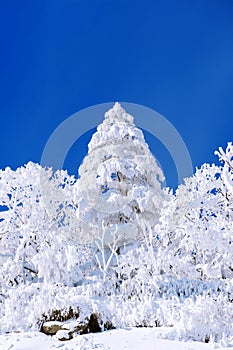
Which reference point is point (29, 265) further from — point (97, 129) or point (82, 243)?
point (97, 129)

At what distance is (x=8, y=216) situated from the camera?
17.3 m

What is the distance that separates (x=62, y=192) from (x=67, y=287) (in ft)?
25.9

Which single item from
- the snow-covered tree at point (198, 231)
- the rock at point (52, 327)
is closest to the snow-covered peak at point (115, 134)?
the snow-covered tree at point (198, 231)

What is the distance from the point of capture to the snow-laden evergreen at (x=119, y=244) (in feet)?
33.6

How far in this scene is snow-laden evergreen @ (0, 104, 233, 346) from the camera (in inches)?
404

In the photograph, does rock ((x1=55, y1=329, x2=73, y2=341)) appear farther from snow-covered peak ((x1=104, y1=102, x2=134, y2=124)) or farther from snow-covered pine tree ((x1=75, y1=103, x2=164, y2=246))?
snow-covered peak ((x1=104, y1=102, x2=134, y2=124))

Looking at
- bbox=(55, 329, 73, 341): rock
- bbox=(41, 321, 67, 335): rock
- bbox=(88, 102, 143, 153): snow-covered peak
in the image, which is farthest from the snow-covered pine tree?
bbox=(55, 329, 73, 341): rock

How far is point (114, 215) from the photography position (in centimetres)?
1773

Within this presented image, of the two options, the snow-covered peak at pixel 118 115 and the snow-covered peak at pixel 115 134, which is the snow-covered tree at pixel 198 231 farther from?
the snow-covered peak at pixel 118 115

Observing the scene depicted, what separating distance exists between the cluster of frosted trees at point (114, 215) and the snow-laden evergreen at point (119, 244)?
0.05m

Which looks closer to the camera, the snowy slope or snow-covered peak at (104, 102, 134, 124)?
the snowy slope

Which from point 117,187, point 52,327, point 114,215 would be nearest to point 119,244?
point 114,215

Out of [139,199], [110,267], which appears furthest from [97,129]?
[110,267]

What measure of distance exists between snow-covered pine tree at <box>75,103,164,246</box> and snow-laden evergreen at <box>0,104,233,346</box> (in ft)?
0.18
